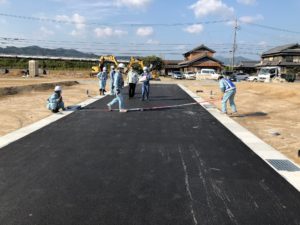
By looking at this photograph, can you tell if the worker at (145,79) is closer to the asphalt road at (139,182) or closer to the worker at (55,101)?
the worker at (55,101)

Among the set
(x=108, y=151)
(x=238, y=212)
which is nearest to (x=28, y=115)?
(x=108, y=151)

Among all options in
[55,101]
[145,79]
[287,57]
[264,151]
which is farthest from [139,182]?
[287,57]

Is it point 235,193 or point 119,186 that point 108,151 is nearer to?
point 119,186

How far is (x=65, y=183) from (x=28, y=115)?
7990mm

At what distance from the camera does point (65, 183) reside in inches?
206

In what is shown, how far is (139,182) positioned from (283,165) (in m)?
3.00

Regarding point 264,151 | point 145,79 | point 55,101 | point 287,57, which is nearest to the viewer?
point 264,151

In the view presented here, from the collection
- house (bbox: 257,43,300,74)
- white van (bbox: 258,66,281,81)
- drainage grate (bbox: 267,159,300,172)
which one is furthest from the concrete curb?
house (bbox: 257,43,300,74)

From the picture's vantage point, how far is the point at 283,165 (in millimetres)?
6441

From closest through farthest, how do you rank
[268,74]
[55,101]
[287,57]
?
[55,101] < [268,74] < [287,57]

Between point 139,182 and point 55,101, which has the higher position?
point 55,101

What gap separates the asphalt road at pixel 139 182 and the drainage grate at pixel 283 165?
278mm

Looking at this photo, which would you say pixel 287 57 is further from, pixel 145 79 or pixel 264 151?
pixel 264 151

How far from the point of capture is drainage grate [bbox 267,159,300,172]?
618 cm
